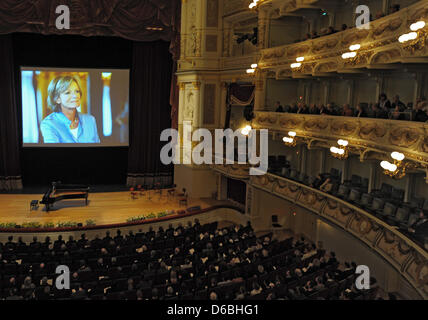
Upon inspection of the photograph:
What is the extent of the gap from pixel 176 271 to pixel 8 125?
19.3 meters

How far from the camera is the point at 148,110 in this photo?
105 feet

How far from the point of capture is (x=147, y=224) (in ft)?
77.8

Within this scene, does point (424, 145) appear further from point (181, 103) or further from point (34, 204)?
point (181, 103)

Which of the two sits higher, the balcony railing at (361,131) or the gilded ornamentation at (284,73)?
the gilded ornamentation at (284,73)

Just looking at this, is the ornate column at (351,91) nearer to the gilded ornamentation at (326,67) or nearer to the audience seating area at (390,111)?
the audience seating area at (390,111)

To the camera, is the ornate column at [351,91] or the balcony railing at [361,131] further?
the ornate column at [351,91]

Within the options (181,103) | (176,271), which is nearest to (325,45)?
(176,271)

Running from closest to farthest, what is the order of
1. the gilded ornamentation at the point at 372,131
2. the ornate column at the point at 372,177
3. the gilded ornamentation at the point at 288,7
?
1. the gilded ornamentation at the point at 372,131
2. the ornate column at the point at 372,177
3. the gilded ornamentation at the point at 288,7

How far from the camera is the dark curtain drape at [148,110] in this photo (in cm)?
3155

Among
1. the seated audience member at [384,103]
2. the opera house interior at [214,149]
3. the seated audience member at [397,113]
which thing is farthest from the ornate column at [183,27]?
the seated audience member at [397,113]

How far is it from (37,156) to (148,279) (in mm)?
19032

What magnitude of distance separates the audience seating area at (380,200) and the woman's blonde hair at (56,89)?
1499cm
